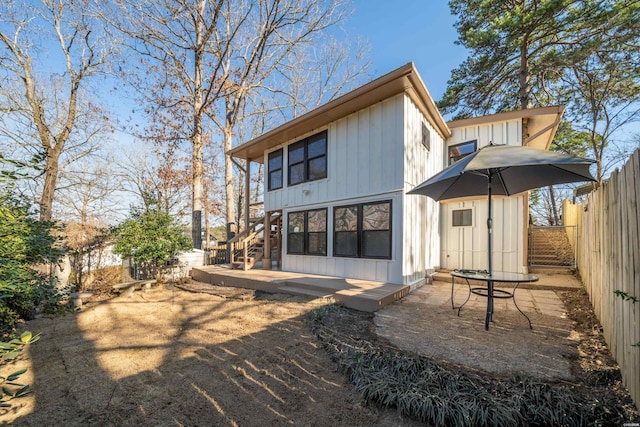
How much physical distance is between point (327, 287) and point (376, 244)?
4.81 feet

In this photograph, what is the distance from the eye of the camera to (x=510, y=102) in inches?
480

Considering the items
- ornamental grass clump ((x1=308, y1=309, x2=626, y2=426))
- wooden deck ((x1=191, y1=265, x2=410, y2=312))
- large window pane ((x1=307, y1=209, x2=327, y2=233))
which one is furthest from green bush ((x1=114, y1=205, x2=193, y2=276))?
ornamental grass clump ((x1=308, y1=309, x2=626, y2=426))

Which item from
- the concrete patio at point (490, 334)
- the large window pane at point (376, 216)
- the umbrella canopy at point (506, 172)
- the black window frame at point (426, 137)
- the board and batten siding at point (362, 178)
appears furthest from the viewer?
the black window frame at point (426, 137)

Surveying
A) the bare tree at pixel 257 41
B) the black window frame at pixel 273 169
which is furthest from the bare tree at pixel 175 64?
the black window frame at pixel 273 169

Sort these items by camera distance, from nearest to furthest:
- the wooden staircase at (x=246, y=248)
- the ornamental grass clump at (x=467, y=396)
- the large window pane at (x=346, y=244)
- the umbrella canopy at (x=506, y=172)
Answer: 1. the ornamental grass clump at (x=467, y=396)
2. the umbrella canopy at (x=506, y=172)
3. the large window pane at (x=346, y=244)
4. the wooden staircase at (x=246, y=248)

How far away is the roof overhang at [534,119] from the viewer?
6566 millimetres

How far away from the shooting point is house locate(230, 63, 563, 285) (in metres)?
5.77

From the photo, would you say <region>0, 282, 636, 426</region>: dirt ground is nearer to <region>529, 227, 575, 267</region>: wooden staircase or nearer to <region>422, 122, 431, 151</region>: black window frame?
<region>529, 227, 575, 267</region>: wooden staircase

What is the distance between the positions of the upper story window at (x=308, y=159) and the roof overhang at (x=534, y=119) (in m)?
3.92

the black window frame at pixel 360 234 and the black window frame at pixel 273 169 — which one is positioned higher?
the black window frame at pixel 273 169

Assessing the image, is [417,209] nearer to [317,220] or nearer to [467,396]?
[317,220]

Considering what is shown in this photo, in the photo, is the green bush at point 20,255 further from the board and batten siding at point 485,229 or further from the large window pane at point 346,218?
the board and batten siding at point 485,229

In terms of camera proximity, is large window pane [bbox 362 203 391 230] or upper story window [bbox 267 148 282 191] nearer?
large window pane [bbox 362 203 391 230]

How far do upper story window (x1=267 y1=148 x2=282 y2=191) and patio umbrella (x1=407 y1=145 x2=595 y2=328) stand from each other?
5.22m
